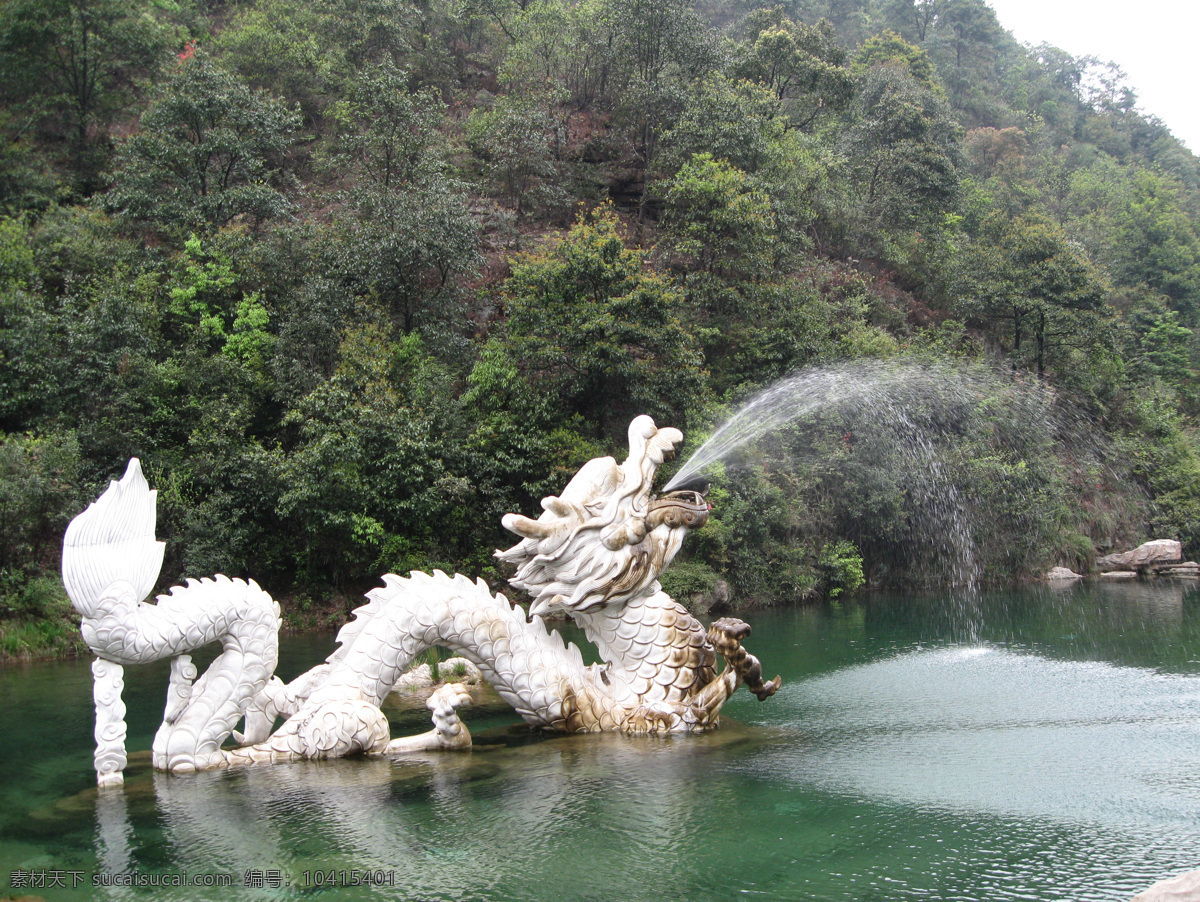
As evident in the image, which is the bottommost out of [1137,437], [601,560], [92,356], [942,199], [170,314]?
[601,560]

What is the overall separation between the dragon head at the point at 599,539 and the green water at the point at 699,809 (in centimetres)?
112

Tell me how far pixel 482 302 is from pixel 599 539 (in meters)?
17.1

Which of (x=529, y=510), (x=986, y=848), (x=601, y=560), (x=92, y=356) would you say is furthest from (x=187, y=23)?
(x=986, y=848)

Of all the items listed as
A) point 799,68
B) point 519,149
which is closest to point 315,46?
point 519,149

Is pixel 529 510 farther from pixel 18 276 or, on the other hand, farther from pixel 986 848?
pixel 986 848

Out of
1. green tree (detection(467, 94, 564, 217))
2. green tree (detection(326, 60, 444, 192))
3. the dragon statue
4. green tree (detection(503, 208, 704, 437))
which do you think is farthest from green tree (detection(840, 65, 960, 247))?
the dragon statue

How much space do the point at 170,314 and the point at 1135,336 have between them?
1111 inches

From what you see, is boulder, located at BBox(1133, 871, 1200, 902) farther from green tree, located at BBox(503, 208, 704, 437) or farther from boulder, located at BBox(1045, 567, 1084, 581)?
boulder, located at BBox(1045, 567, 1084, 581)

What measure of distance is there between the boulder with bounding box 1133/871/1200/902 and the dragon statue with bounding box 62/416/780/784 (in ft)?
11.8

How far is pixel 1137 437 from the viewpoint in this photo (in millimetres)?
24609

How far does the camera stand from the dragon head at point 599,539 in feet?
21.7

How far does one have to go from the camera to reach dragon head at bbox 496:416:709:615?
6605mm

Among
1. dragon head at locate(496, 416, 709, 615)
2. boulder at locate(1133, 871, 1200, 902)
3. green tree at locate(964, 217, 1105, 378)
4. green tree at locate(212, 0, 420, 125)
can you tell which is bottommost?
boulder at locate(1133, 871, 1200, 902)

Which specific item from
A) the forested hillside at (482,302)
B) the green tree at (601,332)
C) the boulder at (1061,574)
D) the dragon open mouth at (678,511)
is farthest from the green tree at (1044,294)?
the dragon open mouth at (678,511)
